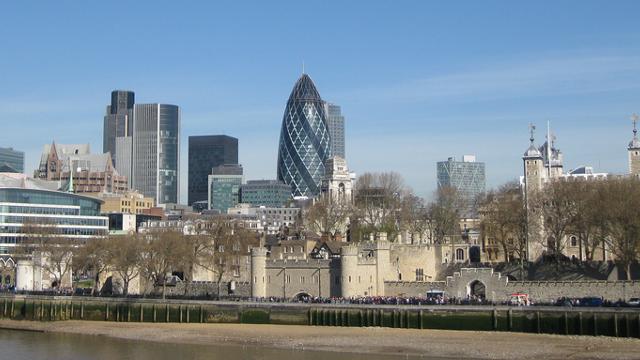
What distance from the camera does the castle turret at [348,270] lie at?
299ft

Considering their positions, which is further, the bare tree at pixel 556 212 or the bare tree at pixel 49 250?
the bare tree at pixel 49 250

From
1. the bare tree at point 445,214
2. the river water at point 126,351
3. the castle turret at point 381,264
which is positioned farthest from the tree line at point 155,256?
the bare tree at point 445,214

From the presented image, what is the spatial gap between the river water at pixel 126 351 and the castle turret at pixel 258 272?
1795cm

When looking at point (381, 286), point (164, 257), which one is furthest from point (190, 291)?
point (381, 286)

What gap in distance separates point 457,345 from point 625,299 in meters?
20.5

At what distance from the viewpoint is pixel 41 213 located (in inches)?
6161

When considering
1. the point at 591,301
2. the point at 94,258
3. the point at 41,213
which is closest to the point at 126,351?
the point at 94,258

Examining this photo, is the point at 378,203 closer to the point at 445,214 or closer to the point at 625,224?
the point at 445,214

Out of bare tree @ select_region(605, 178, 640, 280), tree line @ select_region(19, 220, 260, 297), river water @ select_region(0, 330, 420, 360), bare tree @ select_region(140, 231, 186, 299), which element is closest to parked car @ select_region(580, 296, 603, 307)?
bare tree @ select_region(605, 178, 640, 280)

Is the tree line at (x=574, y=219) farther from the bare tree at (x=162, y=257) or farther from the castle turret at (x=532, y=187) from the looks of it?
the bare tree at (x=162, y=257)

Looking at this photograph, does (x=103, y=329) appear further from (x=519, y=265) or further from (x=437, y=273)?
(x=519, y=265)

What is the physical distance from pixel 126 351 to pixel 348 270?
84.0 ft

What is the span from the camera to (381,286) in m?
93.8

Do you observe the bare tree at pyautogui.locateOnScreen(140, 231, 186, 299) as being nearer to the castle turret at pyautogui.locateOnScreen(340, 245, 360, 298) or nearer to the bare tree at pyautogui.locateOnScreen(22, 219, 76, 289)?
the bare tree at pyautogui.locateOnScreen(22, 219, 76, 289)
